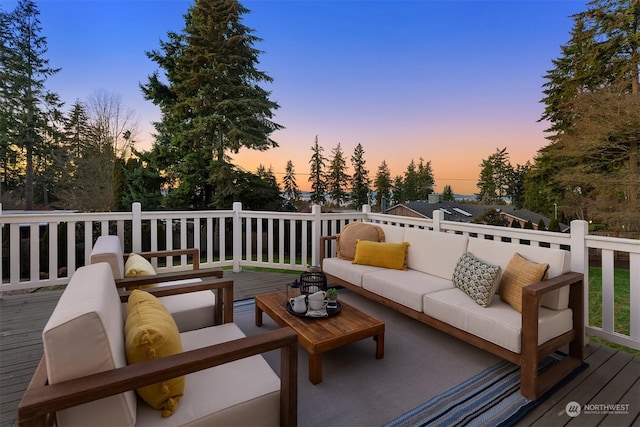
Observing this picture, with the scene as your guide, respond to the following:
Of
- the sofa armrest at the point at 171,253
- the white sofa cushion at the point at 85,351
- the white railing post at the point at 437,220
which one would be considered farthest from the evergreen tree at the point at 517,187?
the white sofa cushion at the point at 85,351

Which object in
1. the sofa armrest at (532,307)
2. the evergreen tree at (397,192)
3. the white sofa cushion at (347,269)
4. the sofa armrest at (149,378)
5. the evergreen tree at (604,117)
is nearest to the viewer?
the sofa armrest at (149,378)

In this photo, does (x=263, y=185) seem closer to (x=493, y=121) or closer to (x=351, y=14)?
(x=351, y=14)

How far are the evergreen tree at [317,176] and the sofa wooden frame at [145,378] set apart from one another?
1961 centimetres

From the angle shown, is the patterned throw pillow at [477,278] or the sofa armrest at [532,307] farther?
the patterned throw pillow at [477,278]

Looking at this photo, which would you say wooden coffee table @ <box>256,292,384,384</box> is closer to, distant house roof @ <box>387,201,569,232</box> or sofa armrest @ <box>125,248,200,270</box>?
sofa armrest @ <box>125,248,200,270</box>

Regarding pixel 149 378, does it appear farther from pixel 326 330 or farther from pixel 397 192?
pixel 397 192

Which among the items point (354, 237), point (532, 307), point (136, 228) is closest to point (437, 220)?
point (354, 237)

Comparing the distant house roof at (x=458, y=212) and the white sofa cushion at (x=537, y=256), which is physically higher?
the distant house roof at (x=458, y=212)

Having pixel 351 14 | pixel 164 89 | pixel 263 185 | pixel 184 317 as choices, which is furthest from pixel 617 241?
pixel 164 89

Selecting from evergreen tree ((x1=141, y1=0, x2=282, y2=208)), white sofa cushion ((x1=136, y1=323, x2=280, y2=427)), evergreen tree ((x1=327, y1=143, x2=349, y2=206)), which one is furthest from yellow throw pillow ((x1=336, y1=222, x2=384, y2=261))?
evergreen tree ((x1=327, y1=143, x2=349, y2=206))

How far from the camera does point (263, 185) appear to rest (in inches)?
431

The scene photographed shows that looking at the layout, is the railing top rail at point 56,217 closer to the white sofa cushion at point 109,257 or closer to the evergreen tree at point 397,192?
the white sofa cushion at point 109,257

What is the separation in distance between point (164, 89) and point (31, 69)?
173 inches

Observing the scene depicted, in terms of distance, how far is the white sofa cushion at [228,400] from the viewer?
4.12ft
